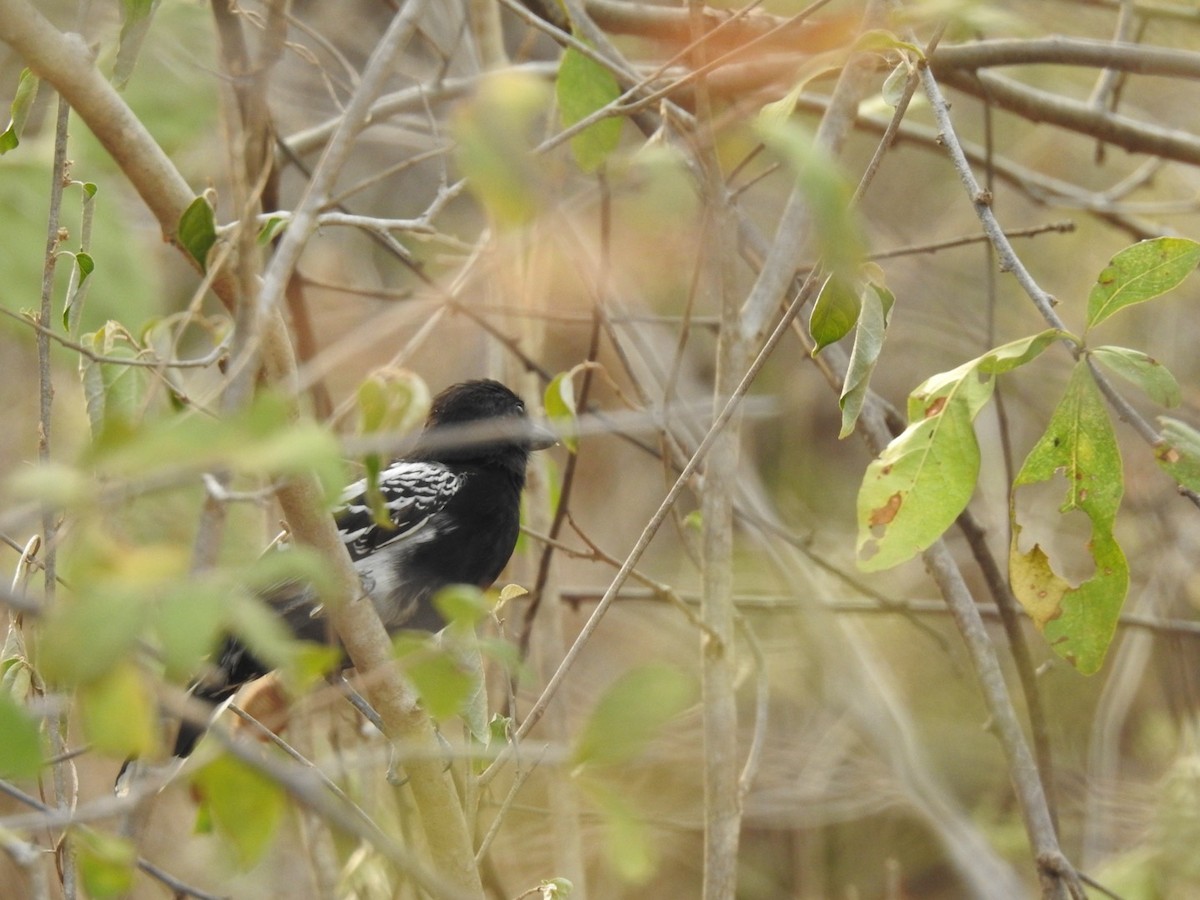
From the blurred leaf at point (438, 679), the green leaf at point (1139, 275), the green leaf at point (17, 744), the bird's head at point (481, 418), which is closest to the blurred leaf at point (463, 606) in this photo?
the blurred leaf at point (438, 679)

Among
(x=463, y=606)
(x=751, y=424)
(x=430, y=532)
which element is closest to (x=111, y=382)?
(x=463, y=606)

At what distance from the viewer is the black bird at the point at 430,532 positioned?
12.6 feet

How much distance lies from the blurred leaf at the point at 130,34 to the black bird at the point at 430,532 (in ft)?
5.18

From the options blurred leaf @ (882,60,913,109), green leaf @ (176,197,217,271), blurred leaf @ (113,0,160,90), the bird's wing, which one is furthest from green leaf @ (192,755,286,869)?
the bird's wing

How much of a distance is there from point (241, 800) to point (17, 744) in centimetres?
21

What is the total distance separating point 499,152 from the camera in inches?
52.0

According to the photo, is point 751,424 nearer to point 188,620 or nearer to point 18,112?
point 18,112

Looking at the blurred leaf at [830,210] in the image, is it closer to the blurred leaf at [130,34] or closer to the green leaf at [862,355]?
the green leaf at [862,355]

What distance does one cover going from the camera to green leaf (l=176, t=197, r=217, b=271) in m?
1.89

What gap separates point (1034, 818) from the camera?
2816mm

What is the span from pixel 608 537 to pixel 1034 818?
474 cm

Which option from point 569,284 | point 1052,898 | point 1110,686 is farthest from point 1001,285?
point 1052,898

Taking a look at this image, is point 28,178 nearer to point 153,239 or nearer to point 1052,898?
point 1052,898

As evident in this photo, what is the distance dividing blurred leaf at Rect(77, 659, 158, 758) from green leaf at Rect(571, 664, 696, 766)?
49cm
